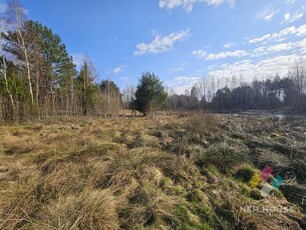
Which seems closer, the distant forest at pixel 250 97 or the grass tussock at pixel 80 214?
the grass tussock at pixel 80 214

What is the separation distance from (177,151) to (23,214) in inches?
138

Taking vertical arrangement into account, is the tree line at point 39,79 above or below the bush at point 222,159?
above

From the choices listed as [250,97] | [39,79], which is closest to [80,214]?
[39,79]

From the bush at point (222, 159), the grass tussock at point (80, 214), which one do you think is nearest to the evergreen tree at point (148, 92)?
the bush at point (222, 159)

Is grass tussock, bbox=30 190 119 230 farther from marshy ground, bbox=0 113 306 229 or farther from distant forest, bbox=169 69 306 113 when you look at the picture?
distant forest, bbox=169 69 306 113

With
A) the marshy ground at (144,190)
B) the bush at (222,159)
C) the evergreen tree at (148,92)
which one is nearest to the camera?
the marshy ground at (144,190)

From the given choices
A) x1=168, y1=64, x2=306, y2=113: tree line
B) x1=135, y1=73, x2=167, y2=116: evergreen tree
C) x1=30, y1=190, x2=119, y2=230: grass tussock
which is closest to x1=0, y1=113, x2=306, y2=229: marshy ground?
x1=30, y1=190, x2=119, y2=230: grass tussock

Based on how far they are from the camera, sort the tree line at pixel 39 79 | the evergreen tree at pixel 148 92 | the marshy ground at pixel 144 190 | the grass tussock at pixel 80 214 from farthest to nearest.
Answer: the evergreen tree at pixel 148 92
the tree line at pixel 39 79
the marshy ground at pixel 144 190
the grass tussock at pixel 80 214

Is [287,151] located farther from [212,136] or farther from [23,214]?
[23,214]

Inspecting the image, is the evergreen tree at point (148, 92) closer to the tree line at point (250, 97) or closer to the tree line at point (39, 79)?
the tree line at point (39, 79)

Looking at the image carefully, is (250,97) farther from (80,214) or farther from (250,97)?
(80,214)

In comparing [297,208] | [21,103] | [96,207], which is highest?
[21,103]

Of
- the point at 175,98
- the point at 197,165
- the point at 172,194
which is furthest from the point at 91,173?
the point at 175,98

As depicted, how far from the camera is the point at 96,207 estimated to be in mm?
2209
